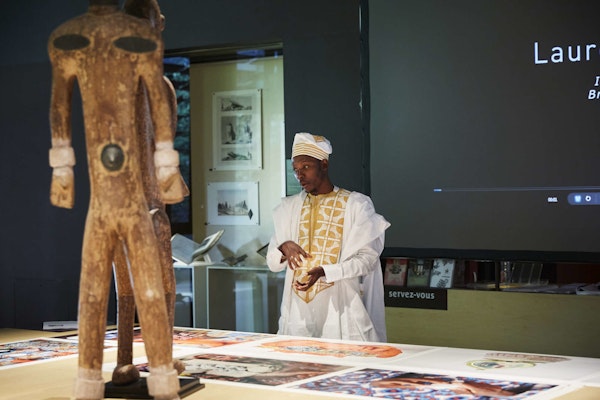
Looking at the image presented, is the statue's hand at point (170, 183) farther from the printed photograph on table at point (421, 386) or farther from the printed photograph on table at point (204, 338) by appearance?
the printed photograph on table at point (204, 338)

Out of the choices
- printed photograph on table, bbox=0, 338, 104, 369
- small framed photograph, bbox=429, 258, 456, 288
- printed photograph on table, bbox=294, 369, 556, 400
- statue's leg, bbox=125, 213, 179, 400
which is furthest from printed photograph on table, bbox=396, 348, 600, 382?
small framed photograph, bbox=429, 258, 456, 288

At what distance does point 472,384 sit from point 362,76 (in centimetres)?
292

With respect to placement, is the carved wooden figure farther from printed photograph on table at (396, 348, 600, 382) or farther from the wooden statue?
printed photograph on table at (396, 348, 600, 382)

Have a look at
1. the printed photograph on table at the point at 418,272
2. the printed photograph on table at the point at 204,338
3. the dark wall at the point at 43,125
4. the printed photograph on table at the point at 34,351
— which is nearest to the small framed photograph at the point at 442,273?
the printed photograph on table at the point at 418,272

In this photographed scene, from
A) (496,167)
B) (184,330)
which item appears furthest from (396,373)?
(496,167)

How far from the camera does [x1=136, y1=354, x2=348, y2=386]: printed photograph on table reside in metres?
2.38

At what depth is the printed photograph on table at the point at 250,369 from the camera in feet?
7.82

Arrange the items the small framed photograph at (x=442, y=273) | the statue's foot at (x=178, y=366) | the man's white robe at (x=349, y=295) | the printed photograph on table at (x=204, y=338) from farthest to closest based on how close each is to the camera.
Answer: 1. the small framed photograph at (x=442, y=273)
2. the man's white robe at (x=349, y=295)
3. the printed photograph on table at (x=204, y=338)
4. the statue's foot at (x=178, y=366)

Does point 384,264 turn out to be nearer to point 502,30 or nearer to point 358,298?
point 358,298

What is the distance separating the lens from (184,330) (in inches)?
132

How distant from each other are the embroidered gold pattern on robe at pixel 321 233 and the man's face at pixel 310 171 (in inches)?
3.2

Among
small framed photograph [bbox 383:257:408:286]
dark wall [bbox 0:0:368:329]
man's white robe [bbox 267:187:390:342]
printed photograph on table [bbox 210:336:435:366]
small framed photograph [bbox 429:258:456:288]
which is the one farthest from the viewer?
dark wall [bbox 0:0:368:329]

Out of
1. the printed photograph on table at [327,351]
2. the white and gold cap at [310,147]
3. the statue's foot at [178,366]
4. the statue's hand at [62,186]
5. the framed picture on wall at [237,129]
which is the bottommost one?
the printed photograph on table at [327,351]

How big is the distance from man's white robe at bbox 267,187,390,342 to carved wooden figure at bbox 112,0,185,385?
1.74 meters
